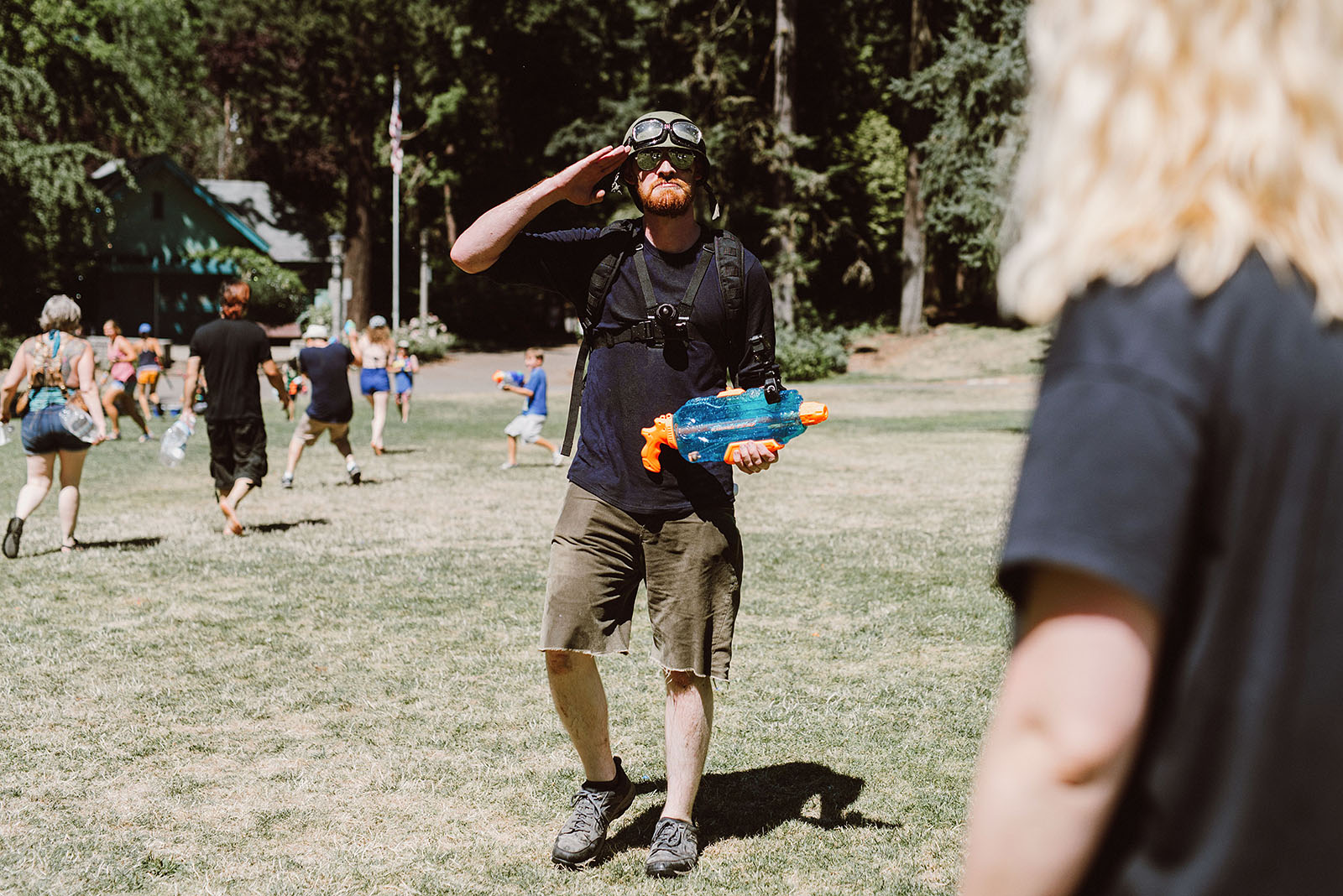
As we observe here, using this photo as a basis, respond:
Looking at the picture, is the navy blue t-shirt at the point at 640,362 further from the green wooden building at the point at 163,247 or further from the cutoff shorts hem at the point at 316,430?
the green wooden building at the point at 163,247

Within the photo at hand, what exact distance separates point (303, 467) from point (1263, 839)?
53.5ft

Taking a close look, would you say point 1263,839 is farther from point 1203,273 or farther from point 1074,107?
point 1074,107

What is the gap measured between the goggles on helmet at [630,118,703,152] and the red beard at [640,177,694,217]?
0.12 m

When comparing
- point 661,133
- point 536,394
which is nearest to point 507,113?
point 536,394

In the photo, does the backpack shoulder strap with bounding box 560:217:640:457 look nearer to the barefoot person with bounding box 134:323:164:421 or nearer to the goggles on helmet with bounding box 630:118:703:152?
the goggles on helmet with bounding box 630:118:703:152

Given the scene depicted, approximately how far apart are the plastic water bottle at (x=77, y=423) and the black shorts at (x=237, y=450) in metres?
1.40

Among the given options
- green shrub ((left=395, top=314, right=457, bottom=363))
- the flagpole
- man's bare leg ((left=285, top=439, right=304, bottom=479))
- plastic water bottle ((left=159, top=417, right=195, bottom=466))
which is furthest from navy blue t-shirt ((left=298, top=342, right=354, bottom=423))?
the flagpole

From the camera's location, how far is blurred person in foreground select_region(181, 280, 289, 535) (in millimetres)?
11070

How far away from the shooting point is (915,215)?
135ft

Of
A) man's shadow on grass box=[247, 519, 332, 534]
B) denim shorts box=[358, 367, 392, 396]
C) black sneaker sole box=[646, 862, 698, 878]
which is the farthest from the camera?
denim shorts box=[358, 367, 392, 396]

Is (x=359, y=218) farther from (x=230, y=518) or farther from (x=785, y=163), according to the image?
(x=230, y=518)

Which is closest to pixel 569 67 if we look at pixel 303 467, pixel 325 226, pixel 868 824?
pixel 325 226

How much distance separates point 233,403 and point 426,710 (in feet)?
18.9

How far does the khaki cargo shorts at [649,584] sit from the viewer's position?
4.34 metres
